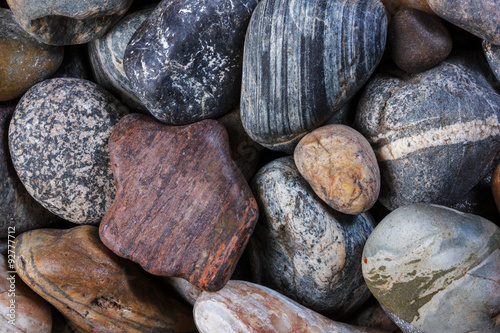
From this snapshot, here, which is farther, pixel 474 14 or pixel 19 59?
pixel 19 59

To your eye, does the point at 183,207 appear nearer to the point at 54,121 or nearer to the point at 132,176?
the point at 132,176

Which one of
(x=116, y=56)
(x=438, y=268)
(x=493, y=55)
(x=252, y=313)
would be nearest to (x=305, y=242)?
(x=252, y=313)

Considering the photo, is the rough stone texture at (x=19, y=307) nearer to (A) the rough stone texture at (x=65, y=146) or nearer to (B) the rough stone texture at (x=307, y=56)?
(A) the rough stone texture at (x=65, y=146)

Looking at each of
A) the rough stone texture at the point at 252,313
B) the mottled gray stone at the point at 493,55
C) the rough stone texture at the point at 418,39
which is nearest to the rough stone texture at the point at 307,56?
the rough stone texture at the point at 418,39

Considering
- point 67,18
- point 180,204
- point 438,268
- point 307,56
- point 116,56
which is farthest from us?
point 116,56

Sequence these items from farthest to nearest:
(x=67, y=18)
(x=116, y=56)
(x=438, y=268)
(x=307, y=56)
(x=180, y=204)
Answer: (x=116, y=56) < (x=67, y=18) < (x=180, y=204) < (x=307, y=56) < (x=438, y=268)

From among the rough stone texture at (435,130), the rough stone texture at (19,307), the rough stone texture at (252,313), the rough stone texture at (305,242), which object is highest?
the rough stone texture at (435,130)

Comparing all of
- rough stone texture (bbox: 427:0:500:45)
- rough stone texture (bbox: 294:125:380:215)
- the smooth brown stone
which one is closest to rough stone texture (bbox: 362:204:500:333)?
rough stone texture (bbox: 294:125:380:215)

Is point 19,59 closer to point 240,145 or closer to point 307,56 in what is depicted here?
point 240,145
